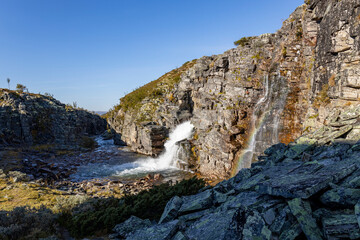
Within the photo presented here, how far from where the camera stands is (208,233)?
4.97 metres

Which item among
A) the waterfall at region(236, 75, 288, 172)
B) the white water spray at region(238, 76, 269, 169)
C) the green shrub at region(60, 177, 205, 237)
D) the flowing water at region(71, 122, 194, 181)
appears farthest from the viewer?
the flowing water at region(71, 122, 194, 181)

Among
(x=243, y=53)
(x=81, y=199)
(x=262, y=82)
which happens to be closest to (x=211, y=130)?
(x=262, y=82)

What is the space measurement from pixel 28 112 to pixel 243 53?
46.8 meters

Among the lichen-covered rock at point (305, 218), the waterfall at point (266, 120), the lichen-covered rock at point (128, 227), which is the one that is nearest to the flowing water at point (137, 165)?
the waterfall at point (266, 120)

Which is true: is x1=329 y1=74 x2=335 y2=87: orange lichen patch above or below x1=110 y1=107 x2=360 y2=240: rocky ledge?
above

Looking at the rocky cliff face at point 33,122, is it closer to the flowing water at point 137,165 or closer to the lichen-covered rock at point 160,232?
the flowing water at point 137,165

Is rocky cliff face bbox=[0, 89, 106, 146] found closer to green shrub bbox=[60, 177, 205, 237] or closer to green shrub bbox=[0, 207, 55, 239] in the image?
green shrub bbox=[0, 207, 55, 239]

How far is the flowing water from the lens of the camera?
28.6m

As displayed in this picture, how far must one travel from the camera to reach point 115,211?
28.4 feet

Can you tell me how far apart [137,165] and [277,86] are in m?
25.5

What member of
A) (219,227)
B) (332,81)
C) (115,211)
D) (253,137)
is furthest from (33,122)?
(332,81)

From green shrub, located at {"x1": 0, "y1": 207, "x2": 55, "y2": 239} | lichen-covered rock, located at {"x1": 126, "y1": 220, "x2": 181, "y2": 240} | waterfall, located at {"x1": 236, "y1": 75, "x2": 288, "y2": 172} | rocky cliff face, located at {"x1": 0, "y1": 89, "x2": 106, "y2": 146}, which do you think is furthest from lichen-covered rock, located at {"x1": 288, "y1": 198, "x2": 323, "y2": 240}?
rocky cliff face, located at {"x1": 0, "y1": 89, "x2": 106, "y2": 146}

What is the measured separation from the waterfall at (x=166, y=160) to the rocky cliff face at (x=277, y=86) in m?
3.88

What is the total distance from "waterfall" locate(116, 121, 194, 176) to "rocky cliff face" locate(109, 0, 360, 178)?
12.7 ft
